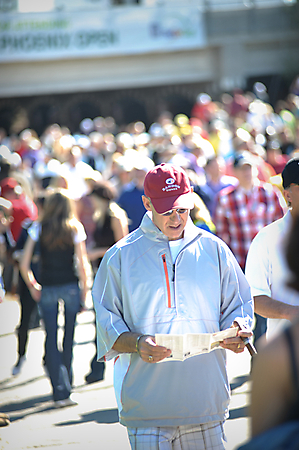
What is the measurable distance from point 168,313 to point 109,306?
301 millimetres

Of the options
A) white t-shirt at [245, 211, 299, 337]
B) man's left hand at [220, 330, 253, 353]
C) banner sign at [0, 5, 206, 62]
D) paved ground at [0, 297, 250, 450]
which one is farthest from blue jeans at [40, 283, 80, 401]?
banner sign at [0, 5, 206, 62]

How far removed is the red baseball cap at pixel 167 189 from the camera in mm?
3127

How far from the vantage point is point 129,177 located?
816 centimetres

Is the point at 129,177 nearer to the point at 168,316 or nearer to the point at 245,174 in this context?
the point at 245,174

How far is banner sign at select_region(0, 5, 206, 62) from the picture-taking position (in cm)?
2192

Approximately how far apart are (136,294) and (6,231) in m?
5.28

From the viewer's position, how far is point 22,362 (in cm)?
736

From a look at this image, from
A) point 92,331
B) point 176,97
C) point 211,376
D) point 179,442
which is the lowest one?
point 92,331

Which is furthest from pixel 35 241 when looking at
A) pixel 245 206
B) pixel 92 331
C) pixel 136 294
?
pixel 136 294

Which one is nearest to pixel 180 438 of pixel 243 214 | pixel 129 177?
pixel 243 214

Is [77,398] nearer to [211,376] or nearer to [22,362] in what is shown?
[22,362]

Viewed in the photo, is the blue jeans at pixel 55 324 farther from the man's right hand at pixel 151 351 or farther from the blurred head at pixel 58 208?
the man's right hand at pixel 151 351

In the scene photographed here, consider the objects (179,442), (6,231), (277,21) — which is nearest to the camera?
(179,442)

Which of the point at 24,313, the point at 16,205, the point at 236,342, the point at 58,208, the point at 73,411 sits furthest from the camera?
the point at 16,205
